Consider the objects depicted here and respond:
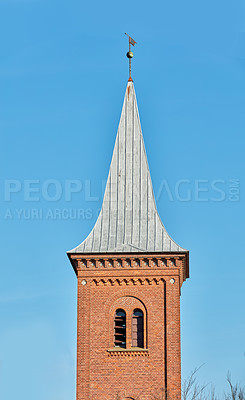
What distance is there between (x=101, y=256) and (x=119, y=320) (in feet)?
9.95

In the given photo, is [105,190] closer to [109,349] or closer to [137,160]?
[137,160]

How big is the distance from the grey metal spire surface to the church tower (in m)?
0.05

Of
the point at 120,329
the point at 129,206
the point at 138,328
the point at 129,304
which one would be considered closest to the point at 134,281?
the point at 129,304

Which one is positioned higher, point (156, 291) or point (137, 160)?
point (137, 160)

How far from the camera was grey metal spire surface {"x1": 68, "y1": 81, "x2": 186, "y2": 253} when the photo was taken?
2386 inches

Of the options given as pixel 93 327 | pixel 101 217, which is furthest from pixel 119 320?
pixel 101 217

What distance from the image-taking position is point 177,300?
59281mm

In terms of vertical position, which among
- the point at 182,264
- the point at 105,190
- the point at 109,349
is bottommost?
the point at 109,349

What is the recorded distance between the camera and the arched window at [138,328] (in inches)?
2313

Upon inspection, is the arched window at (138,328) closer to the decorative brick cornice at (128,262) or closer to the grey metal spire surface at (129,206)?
the decorative brick cornice at (128,262)

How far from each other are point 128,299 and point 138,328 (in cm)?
140

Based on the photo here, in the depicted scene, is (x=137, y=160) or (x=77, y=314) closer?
(x=77, y=314)

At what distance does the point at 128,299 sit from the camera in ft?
195

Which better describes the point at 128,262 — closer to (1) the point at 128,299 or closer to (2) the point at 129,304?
(1) the point at 128,299
